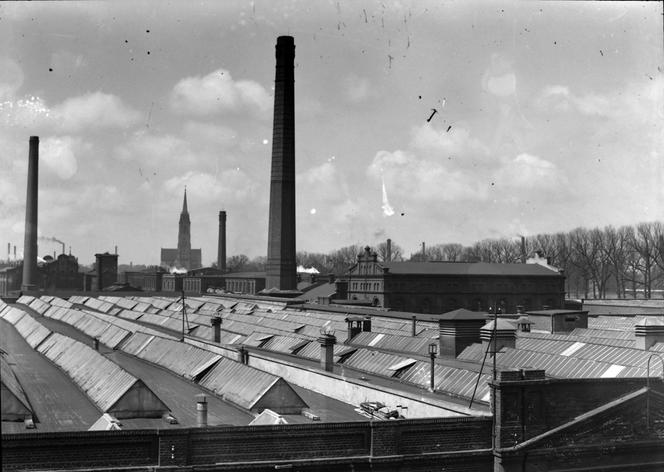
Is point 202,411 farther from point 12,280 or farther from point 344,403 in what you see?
point 12,280

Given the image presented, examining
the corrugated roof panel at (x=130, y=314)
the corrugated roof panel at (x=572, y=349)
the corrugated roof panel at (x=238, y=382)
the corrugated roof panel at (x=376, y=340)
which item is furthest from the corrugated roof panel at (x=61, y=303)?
→ the corrugated roof panel at (x=572, y=349)

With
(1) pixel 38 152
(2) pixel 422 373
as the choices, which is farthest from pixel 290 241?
(2) pixel 422 373

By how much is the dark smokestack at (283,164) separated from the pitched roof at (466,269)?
2026 cm

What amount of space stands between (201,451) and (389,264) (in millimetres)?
74262

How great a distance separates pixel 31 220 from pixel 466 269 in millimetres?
54195

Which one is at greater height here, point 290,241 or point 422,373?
point 290,241

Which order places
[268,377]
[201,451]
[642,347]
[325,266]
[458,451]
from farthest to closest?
1. [325,266]
2. [642,347]
3. [268,377]
4. [458,451]
5. [201,451]

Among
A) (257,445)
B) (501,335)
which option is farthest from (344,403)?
(501,335)

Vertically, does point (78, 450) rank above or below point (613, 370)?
below

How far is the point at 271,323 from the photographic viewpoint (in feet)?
168

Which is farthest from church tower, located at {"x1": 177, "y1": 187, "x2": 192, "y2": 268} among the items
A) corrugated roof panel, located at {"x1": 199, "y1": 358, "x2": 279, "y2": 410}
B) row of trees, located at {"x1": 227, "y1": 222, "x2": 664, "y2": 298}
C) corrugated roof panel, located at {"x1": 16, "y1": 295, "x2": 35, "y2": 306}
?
corrugated roof panel, located at {"x1": 199, "y1": 358, "x2": 279, "y2": 410}

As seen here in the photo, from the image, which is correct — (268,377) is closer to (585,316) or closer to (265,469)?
(265,469)

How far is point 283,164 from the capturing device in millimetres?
67500

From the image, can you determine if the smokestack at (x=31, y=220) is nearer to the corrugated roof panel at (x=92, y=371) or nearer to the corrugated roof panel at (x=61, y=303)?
the corrugated roof panel at (x=61, y=303)
